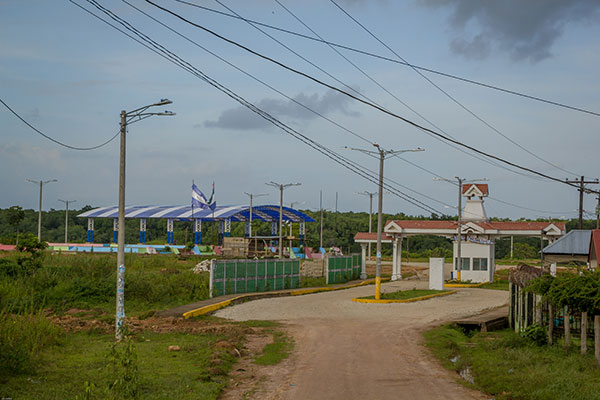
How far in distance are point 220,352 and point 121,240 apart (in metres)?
5.57

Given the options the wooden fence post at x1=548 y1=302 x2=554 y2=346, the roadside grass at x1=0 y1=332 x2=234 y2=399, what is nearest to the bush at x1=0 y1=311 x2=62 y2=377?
the roadside grass at x1=0 y1=332 x2=234 y2=399

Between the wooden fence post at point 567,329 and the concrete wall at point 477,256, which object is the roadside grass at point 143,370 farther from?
the concrete wall at point 477,256

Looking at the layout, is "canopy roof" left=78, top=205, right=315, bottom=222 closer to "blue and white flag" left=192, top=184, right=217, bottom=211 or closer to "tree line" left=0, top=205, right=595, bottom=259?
"blue and white flag" left=192, top=184, right=217, bottom=211

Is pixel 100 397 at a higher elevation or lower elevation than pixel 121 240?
lower

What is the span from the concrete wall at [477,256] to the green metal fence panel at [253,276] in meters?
18.9

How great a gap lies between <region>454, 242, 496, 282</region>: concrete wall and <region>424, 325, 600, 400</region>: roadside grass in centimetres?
3520

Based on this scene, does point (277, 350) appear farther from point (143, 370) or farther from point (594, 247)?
point (594, 247)

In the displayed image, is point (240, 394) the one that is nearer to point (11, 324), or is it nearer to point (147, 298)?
point (11, 324)

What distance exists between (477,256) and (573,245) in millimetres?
21740

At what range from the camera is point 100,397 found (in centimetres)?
1184

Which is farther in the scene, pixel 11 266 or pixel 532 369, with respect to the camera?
pixel 11 266

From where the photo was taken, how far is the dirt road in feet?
44.9

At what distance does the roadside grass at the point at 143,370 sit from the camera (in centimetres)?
1251

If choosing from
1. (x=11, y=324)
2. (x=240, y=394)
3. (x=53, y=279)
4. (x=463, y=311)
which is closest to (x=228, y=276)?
(x=53, y=279)
